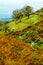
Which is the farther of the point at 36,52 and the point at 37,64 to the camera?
the point at 36,52

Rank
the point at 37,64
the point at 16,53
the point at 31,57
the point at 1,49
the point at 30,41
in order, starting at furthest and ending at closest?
the point at 30,41 → the point at 1,49 → the point at 16,53 → the point at 31,57 → the point at 37,64

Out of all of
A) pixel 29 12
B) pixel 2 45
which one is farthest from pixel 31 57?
pixel 29 12

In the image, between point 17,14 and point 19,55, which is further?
point 17,14

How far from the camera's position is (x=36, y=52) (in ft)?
87.6

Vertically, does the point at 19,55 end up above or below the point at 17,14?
above

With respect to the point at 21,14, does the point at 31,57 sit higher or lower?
higher

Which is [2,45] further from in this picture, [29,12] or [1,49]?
[29,12]

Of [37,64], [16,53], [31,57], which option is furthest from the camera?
[16,53]

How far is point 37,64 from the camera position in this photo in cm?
2242

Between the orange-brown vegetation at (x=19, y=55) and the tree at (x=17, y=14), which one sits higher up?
the orange-brown vegetation at (x=19, y=55)

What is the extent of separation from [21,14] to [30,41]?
93.5 m

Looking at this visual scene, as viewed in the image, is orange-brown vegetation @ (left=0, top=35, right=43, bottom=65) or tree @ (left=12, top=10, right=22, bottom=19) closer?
orange-brown vegetation @ (left=0, top=35, right=43, bottom=65)

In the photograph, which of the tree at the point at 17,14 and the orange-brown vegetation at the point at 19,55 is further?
the tree at the point at 17,14

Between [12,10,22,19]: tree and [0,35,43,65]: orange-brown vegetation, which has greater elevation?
[0,35,43,65]: orange-brown vegetation
